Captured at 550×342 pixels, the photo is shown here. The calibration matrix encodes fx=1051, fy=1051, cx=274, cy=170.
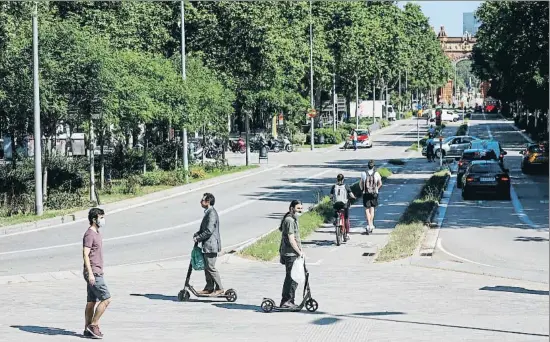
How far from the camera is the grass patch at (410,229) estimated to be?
21.6 meters

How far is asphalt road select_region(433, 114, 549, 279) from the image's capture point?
21.5 metres

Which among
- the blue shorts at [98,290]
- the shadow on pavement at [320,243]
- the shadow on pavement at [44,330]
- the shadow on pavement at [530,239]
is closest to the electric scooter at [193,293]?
the shadow on pavement at [44,330]

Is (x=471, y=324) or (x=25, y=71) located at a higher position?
(x=25, y=71)

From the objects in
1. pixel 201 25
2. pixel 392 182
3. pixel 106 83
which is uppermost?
pixel 201 25

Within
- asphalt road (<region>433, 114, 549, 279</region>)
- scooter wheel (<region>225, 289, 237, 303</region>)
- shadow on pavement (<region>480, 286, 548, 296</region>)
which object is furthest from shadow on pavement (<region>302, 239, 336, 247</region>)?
scooter wheel (<region>225, 289, 237, 303</region>)

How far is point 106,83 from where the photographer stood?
121 ft

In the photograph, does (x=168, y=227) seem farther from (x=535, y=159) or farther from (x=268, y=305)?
(x=535, y=159)

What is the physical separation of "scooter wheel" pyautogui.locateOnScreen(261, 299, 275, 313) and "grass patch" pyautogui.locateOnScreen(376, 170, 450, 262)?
6.21m

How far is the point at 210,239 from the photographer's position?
Answer: 625 inches

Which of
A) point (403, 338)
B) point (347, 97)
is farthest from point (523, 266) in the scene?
point (347, 97)

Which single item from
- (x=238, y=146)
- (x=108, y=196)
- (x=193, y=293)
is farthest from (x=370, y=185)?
(x=238, y=146)

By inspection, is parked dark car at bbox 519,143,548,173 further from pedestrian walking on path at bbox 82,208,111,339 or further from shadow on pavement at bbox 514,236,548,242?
pedestrian walking on path at bbox 82,208,111,339

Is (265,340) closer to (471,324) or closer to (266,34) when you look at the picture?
(471,324)

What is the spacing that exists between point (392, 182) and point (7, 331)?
110 ft
